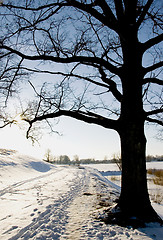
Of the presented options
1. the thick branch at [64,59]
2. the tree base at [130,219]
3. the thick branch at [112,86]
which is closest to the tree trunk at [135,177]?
the tree base at [130,219]

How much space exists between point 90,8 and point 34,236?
204 inches

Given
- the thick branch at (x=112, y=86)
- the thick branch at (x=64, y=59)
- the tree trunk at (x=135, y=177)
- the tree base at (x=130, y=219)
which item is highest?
the thick branch at (x=64, y=59)

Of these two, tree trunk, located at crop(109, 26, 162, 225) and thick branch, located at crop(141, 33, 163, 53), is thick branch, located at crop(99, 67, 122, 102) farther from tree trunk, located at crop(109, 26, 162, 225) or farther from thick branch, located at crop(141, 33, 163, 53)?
thick branch, located at crop(141, 33, 163, 53)

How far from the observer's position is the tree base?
3397 mm

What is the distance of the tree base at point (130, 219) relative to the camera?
3.40 m

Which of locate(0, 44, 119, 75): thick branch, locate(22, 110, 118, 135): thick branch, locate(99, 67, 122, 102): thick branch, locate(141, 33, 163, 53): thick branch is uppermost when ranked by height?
locate(141, 33, 163, 53): thick branch

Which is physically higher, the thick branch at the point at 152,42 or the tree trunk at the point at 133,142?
the thick branch at the point at 152,42

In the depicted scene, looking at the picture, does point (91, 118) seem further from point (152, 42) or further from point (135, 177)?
point (152, 42)

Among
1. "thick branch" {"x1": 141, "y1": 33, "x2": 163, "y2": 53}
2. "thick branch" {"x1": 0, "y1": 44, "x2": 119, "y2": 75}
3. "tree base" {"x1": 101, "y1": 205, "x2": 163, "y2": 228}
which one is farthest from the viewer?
"thick branch" {"x1": 0, "y1": 44, "x2": 119, "y2": 75}

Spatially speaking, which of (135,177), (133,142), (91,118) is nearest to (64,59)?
(91,118)

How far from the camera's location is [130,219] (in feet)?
11.7

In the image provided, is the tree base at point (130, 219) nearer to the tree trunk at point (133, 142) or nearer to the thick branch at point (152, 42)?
the tree trunk at point (133, 142)

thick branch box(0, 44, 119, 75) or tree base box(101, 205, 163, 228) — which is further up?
thick branch box(0, 44, 119, 75)

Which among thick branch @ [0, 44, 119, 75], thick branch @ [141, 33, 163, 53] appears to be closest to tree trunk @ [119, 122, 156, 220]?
thick branch @ [0, 44, 119, 75]
